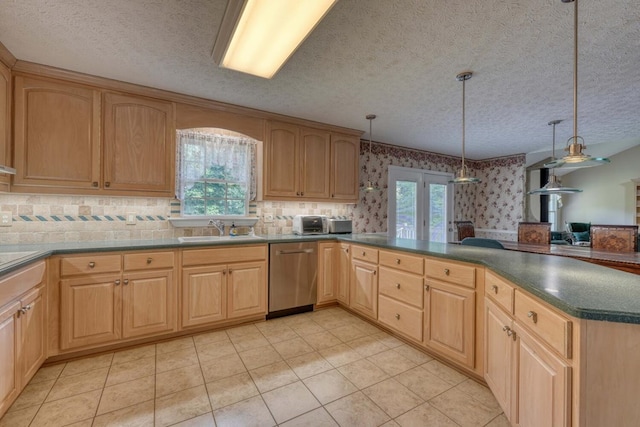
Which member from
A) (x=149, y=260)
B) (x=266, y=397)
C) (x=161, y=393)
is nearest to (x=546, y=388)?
(x=266, y=397)

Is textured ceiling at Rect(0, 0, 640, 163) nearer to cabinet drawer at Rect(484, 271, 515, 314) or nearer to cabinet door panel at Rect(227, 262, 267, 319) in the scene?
cabinet drawer at Rect(484, 271, 515, 314)

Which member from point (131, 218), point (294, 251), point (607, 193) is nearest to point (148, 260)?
point (131, 218)

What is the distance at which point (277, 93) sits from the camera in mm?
2701

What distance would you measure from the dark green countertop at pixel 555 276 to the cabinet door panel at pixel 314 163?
4.63ft

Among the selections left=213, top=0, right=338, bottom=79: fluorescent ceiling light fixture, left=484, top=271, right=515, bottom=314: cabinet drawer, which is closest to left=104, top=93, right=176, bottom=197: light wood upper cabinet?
left=213, top=0, right=338, bottom=79: fluorescent ceiling light fixture

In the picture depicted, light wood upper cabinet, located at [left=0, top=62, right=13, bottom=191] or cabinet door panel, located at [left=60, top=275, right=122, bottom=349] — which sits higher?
light wood upper cabinet, located at [left=0, top=62, right=13, bottom=191]

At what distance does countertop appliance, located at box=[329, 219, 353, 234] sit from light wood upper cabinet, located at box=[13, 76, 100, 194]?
7.94ft

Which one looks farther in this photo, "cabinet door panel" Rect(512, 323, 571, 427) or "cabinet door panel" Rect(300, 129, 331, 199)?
"cabinet door panel" Rect(300, 129, 331, 199)

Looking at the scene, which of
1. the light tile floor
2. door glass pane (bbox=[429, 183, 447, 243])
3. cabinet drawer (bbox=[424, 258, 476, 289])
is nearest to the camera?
the light tile floor

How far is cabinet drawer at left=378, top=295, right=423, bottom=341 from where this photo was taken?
92.3 inches

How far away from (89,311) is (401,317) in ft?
8.39

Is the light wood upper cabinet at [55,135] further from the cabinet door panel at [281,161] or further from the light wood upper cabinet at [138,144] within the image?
the cabinet door panel at [281,161]

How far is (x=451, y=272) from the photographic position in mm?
2068

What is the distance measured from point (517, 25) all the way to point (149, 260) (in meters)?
3.14
